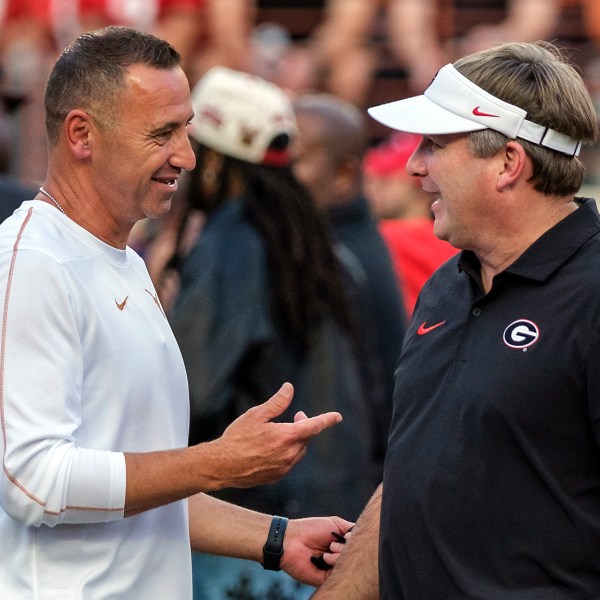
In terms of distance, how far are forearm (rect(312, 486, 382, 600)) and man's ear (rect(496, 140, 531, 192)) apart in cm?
85

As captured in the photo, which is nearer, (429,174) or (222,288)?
(429,174)

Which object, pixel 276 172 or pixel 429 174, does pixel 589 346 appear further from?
pixel 276 172

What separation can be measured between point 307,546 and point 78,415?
3.07 feet

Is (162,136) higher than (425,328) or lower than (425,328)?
higher

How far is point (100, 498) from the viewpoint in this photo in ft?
8.79

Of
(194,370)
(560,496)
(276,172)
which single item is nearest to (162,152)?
(560,496)

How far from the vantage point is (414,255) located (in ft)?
20.4

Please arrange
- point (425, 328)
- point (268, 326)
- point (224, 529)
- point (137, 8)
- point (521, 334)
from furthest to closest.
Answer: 1. point (137, 8)
2. point (268, 326)
3. point (224, 529)
4. point (425, 328)
5. point (521, 334)

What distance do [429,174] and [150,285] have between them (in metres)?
0.70

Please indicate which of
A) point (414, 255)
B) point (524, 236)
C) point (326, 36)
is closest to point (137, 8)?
point (326, 36)

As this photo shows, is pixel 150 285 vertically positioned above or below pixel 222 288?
above

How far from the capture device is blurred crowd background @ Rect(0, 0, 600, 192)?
390 inches

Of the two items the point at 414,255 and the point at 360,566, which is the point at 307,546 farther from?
the point at 414,255

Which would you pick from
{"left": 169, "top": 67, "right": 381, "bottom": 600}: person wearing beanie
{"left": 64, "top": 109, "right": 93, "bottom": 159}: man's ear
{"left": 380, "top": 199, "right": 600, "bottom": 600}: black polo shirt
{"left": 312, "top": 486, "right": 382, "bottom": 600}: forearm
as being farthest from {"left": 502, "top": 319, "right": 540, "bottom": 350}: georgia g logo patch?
{"left": 169, "top": 67, "right": 381, "bottom": 600}: person wearing beanie
